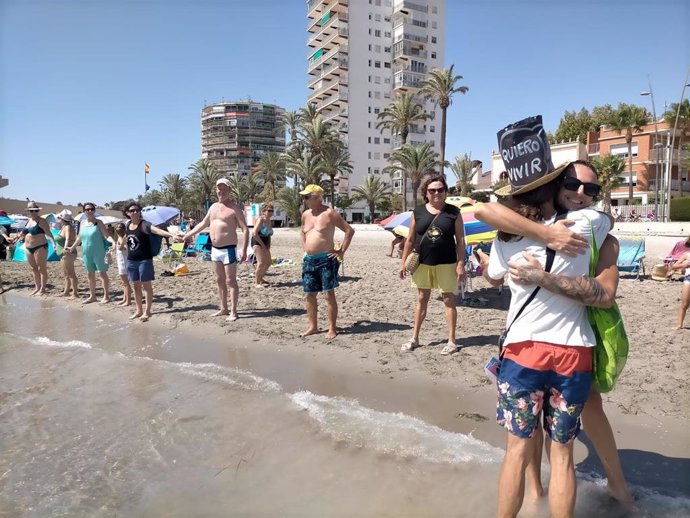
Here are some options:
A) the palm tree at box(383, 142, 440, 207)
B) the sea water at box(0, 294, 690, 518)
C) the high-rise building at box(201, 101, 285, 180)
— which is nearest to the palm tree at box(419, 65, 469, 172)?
the palm tree at box(383, 142, 440, 207)

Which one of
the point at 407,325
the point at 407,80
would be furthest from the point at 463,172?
the point at 407,325

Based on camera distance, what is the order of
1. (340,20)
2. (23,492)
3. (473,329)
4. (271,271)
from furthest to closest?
(340,20) < (271,271) < (473,329) < (23,492)

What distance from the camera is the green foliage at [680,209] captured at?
3325 cm

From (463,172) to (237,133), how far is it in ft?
307

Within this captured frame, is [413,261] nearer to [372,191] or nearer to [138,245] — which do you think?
[138,245]

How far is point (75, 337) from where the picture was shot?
21.6 ft

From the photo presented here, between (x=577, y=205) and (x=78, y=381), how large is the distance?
16.3 feet

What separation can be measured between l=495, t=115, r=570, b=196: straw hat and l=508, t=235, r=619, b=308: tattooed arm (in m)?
0.34

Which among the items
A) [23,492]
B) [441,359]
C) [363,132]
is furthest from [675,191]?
[23,492]

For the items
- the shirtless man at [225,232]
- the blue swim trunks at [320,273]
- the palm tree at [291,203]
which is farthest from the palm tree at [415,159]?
the blue swim trunks at [320,273]

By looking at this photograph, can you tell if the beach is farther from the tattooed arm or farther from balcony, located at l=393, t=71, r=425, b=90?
balcony, located at l=393, t=71, r=425, b=90

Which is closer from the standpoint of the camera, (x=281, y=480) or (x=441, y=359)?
(x=281, y=480)

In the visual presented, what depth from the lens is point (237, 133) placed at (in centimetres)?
12962

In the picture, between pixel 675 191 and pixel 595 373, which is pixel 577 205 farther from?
pixel 675 191
